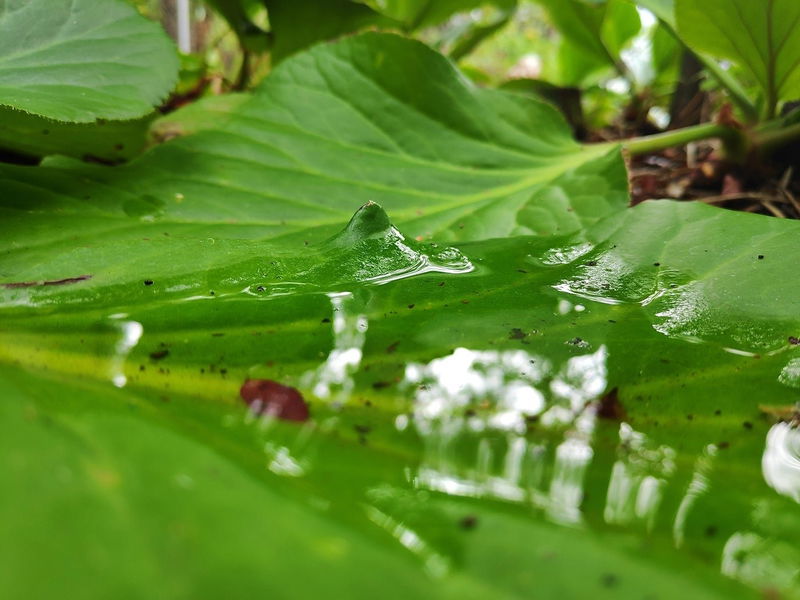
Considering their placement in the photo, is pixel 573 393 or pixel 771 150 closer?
pixel 573 393

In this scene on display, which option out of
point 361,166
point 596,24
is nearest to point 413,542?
point 361,166

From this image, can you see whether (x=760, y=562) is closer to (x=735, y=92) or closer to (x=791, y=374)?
(x=791, y=374)

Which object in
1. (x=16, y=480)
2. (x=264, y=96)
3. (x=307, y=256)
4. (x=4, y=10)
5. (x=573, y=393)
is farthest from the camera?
(x=264, y=96)

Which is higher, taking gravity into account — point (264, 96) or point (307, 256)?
point (264, 96)

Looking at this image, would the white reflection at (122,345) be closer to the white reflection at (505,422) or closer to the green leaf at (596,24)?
the white reflection at (505,422)

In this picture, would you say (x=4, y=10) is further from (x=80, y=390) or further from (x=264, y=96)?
(x=80, y=390)

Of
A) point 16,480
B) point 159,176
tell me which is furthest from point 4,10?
point 16,480

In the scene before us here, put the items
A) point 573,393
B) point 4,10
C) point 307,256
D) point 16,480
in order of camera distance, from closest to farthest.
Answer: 1. point 16,480
2. point 573,393
3. point 307,256
4. point 4,10
